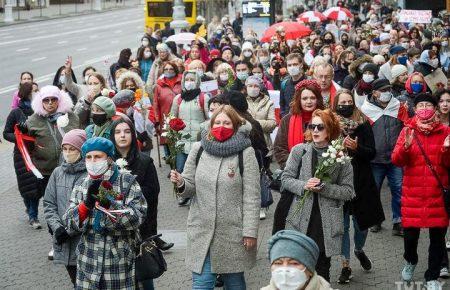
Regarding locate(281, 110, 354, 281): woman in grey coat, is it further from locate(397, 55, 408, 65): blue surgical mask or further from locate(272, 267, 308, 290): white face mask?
locate(397, 55, 408, 65): blue surgical mask

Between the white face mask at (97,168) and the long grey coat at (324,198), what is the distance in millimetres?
1448

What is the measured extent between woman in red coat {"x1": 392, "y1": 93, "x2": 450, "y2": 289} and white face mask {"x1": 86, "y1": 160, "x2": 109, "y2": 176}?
2.67 meters

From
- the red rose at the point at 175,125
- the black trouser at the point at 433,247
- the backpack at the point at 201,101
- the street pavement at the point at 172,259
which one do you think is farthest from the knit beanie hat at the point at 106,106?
the backpack at the point at 201,101

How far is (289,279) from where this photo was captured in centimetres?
485

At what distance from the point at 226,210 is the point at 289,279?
210 cm

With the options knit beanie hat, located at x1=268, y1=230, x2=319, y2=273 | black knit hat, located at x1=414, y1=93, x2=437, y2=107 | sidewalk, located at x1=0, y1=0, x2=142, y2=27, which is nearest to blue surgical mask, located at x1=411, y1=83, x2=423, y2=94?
black knit hat, located at x1=414, y1=93, x2=437, y2=107

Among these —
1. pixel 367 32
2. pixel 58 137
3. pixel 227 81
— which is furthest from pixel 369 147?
pixel 367 32

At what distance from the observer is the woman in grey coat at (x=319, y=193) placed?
23.5 ft

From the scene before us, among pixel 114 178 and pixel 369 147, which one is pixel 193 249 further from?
pixel 369 147

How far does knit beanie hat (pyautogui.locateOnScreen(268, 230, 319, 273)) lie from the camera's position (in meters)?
4.94

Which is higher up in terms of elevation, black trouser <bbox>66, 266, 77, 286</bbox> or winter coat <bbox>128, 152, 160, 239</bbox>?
winter coat <bbox>128, 152, 160, 239</bbox>

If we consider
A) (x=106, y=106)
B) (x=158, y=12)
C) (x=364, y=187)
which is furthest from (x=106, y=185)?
(x=158, y=12)

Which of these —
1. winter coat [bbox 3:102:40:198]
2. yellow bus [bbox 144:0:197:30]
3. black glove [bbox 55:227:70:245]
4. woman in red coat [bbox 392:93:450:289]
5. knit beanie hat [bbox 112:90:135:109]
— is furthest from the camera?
yellow bus [bbox 144:0:197:30]

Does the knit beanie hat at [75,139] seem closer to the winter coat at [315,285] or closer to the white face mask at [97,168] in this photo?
the white face mask at [97,168]
